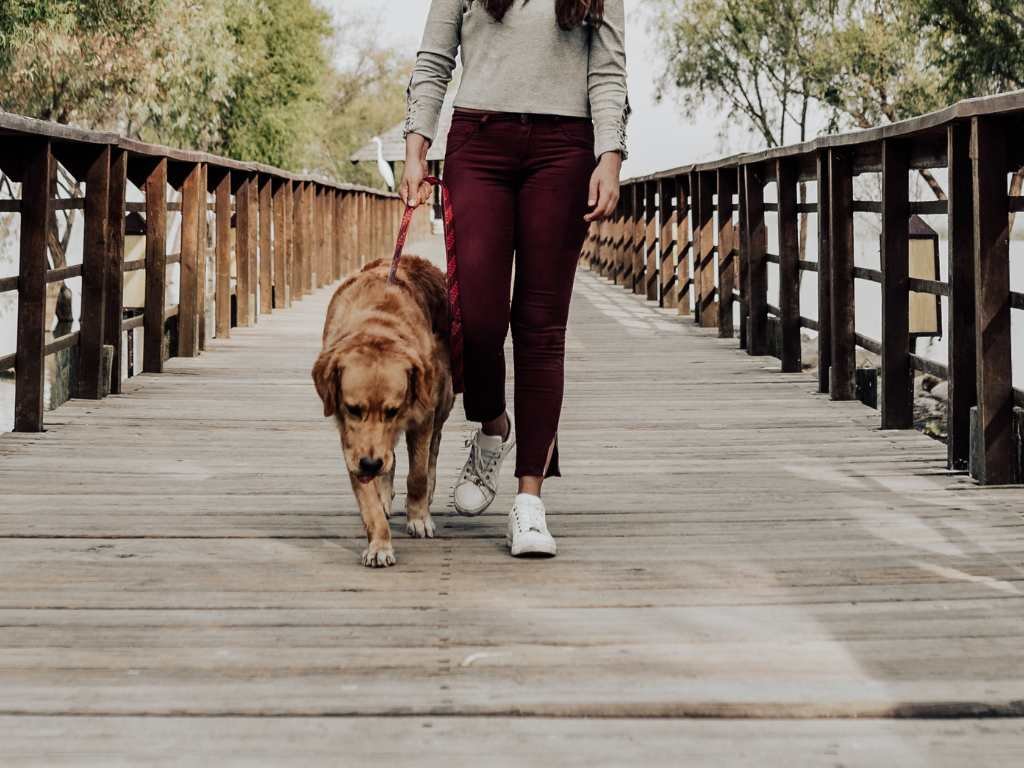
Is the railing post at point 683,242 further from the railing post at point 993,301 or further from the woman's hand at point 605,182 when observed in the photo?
the woman's hand at point 605,182

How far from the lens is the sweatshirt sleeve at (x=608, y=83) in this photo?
413cm

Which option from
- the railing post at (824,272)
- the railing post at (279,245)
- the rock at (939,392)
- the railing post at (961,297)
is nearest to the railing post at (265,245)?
the railing post at (279,245)

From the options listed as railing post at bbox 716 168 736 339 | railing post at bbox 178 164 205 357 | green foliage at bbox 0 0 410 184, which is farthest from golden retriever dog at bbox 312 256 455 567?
green foliage at bbox 0 0 410 184

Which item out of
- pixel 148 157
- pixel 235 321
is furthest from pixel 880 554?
pixel 235 321

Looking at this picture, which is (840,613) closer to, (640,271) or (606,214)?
(606,214)

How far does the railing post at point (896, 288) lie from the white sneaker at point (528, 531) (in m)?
2.83

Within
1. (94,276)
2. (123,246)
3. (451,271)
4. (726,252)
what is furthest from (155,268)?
(451,271)

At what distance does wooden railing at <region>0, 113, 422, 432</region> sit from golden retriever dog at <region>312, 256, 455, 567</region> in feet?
6.99

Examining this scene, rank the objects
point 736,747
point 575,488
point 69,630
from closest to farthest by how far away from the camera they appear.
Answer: point 736,747
point 69,630
point 575,488

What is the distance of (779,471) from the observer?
18.5 feet

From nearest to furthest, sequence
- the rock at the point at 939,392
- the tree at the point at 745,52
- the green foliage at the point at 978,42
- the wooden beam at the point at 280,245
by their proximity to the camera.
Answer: the wooden beam at the point at 280,245 → the rock at the point at 939,392 → the green foliage at the point at 978,42 → the tree at the point at 745,52

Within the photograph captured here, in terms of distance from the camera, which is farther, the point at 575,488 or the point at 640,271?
the point at 640,271

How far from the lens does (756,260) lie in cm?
1005

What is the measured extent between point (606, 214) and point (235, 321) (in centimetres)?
900
